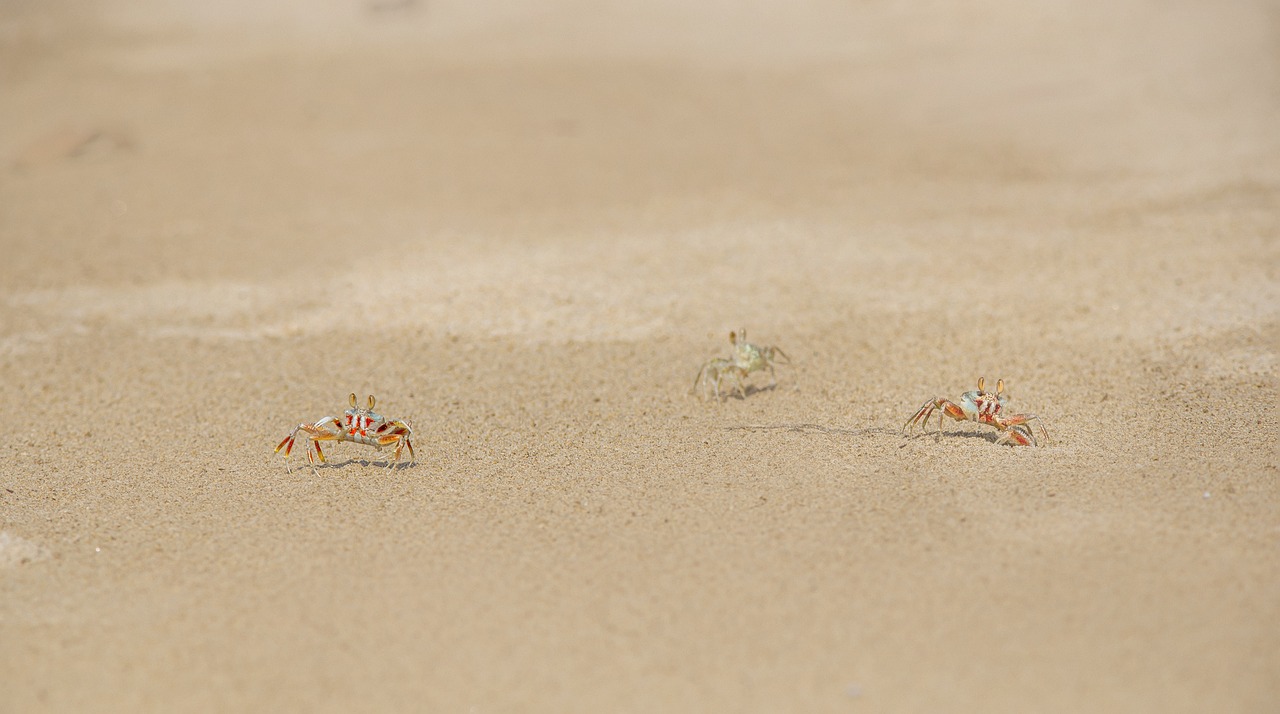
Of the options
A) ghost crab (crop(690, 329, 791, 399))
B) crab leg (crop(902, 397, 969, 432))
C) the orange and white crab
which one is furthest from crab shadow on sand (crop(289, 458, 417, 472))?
crab leg (crop(902, 397, 969, 432))

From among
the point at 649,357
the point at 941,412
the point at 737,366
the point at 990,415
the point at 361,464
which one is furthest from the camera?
the point at 649,357

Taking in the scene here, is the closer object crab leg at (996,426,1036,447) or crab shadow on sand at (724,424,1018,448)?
crab leg at (996,426,1036,447)

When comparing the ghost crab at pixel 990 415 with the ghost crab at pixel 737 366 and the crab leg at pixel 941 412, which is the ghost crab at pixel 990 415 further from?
the ghost crab at pixel 737 366

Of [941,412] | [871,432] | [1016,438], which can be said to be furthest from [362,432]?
[1016,438]

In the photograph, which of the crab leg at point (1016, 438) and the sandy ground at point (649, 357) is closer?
the sandy ground at point (649, 357)

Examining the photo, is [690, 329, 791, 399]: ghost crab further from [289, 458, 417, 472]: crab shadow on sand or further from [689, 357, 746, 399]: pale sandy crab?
[289, 458, 417, 472]: crab shadow on sand

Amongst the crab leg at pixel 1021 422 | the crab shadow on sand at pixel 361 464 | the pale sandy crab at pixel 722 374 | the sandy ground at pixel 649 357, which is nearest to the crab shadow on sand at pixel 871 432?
the sandy ground at pixel 649 357

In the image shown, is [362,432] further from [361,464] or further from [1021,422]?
[1021,422]

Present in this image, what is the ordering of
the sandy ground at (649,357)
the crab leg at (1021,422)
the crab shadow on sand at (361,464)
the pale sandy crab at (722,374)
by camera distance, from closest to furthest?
the sandy ground at (649,357) < the crab leg at (1021,422) < the crab shadow on sand at (361,464) < the pale sandy crab at (722,374)

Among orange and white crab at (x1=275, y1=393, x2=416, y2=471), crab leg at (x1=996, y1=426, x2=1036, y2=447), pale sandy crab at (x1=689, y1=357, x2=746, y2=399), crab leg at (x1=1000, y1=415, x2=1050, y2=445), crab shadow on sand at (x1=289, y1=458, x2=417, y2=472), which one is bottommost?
crab shadow on sand at (x1=289, y1=458, x2=417, y2=472)
